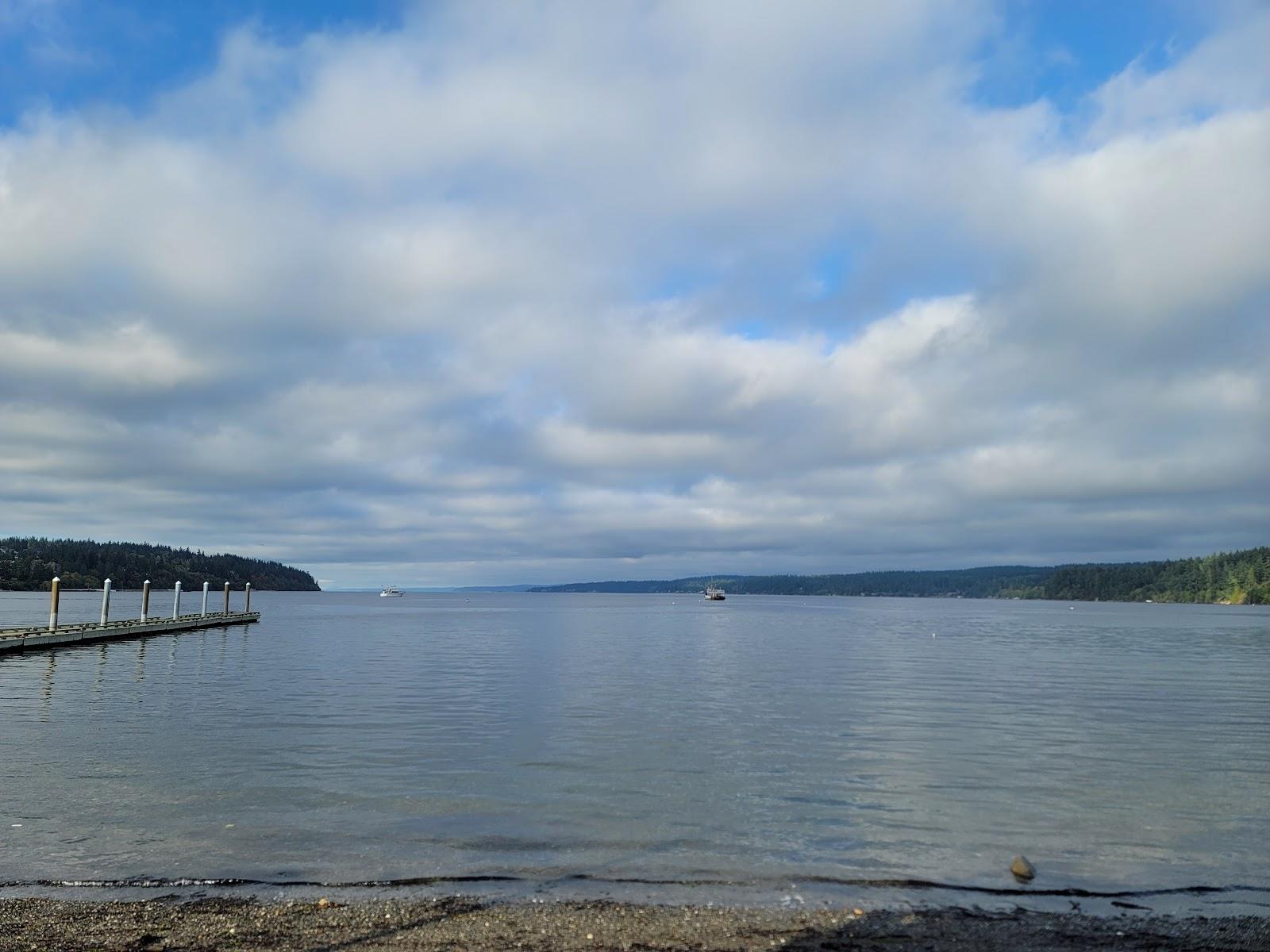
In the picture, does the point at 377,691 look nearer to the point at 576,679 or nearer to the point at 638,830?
Answer: the point at 576,679

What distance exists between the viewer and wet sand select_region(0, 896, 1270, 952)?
11062 mm

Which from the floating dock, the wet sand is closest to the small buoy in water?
the wet sand

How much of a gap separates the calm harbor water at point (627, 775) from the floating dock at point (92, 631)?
4360 millimetres

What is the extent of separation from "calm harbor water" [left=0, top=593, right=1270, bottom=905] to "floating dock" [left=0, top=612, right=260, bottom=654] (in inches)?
172

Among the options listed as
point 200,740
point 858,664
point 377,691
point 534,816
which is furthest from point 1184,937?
point 858,664

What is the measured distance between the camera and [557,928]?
11828 mm

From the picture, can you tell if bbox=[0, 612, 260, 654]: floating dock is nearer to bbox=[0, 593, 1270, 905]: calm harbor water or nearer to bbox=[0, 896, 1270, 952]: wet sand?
bbox=[0, 593, 1270, 905]: calm harbor water

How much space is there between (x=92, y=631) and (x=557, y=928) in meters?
66.9

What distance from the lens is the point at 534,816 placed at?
1850 cm

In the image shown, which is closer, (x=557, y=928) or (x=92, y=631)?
(x=557, y=928)

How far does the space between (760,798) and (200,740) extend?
17209mm

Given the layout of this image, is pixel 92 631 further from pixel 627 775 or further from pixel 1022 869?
pixel 1022 869

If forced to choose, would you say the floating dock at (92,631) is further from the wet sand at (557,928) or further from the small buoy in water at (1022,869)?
the small buoy in water at (1022,869)

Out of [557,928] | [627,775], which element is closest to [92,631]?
[627,775]
